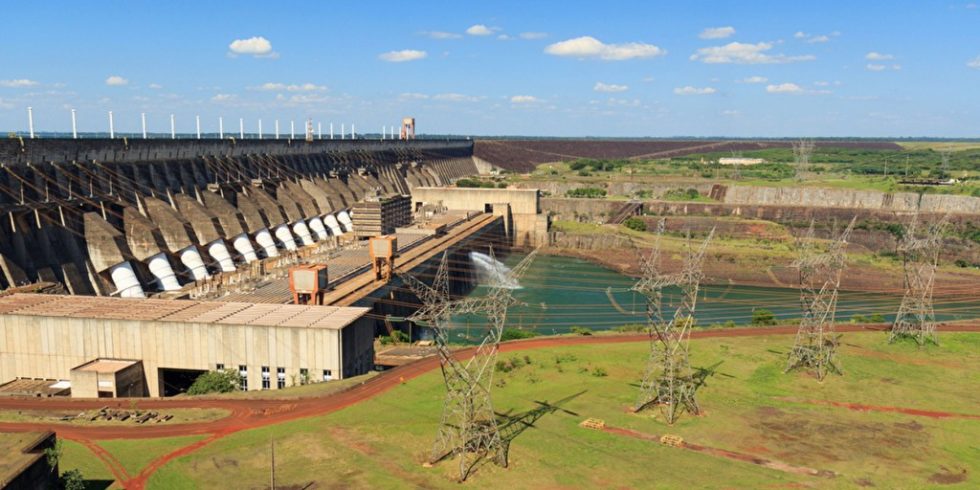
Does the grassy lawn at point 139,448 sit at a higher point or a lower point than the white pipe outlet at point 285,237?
lower

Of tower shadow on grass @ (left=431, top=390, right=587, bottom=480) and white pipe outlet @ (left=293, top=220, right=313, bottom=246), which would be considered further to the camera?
white pipe outlet @ (left=293, top=220, right=313, bottom=246)

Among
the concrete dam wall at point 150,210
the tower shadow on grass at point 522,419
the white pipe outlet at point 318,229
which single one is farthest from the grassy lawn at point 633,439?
the white pipe outlet at point 318,229

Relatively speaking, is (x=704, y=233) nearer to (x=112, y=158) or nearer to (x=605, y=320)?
(x=605, y=320)

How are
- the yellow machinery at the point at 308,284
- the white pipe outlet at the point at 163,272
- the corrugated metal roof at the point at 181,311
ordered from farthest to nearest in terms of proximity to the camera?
1. the white pipe outlet at the point at 163,272
2. the yellow machinery at the point at 308,284
3. the corrugated metal roof at the point at 181,311

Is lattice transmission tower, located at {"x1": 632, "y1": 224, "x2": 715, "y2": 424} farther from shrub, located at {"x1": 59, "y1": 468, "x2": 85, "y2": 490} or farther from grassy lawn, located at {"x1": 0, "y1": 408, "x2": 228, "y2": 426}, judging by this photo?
shrub, located at {"x1": 59, "y1": 468, "x2": 85, "y2": 490}

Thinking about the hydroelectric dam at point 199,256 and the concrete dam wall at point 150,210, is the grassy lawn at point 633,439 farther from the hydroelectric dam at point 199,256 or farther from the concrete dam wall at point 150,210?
the concrete dam wall at point 150,210

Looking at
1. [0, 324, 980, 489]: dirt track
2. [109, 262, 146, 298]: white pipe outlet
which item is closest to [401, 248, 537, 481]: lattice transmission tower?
[0, 324, 980, 489]: dirt track
